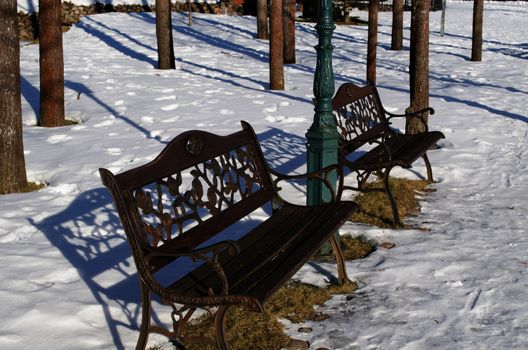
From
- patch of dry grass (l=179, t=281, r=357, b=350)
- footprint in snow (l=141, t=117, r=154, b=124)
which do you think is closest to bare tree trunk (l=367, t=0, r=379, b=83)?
footprint in snow (l=141, t=117, r=154, b=124)

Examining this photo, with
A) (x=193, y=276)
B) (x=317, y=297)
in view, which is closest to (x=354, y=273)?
(x=317, y=297)

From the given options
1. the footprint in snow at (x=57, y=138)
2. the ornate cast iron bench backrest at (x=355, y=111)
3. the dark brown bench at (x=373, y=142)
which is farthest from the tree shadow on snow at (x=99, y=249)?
the footprint in snow at (x=57, y=138)

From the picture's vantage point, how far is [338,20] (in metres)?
28.7

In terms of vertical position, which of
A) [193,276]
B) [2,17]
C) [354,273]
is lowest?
[354,273]

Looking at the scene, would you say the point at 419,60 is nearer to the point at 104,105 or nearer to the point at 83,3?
the point at 104,105

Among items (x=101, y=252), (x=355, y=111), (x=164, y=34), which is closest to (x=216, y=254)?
(x=101, y=252)

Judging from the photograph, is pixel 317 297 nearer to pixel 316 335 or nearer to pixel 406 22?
pixel 316 335

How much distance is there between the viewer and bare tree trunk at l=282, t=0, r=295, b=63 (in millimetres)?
15070

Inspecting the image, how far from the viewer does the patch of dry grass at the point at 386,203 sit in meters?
5.77

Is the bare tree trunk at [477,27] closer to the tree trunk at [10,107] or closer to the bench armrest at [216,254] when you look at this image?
the tree trunk at [10,107]

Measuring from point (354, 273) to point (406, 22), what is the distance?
26891 mm

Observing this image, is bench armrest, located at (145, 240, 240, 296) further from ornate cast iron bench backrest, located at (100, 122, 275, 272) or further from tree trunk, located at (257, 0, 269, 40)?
tree trunk, located at (257, 0, 269, 40)

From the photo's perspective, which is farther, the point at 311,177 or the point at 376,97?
the point at 376,97

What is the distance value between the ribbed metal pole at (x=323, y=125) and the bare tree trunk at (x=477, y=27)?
1301 centimetres
